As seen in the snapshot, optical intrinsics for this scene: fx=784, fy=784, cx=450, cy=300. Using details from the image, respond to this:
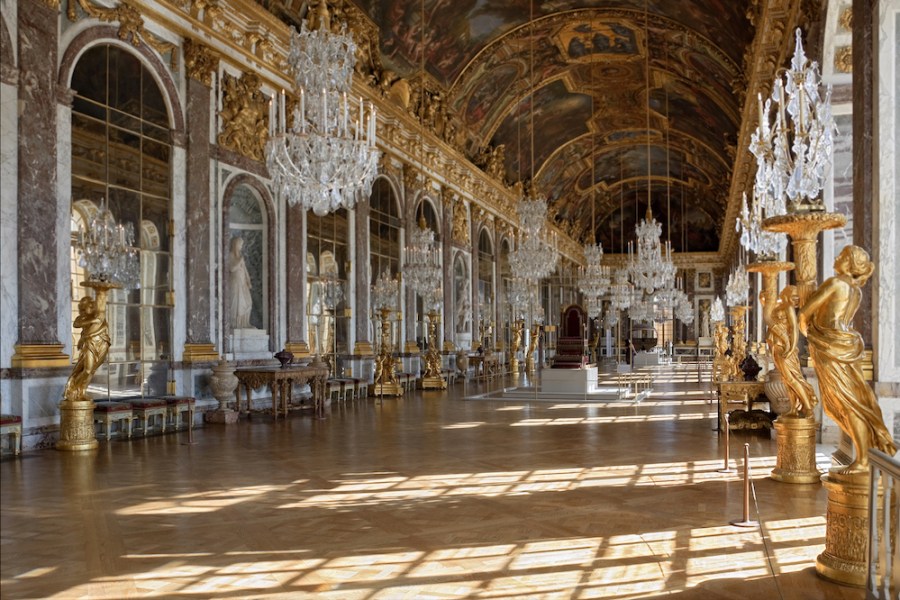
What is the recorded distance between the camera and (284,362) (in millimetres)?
12438

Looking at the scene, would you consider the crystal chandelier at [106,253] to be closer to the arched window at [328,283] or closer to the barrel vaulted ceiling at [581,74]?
the arched window at [328,283]

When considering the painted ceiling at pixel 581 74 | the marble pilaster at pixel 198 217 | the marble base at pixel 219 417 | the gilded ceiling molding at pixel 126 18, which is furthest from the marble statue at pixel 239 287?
the painted ceiling at pixel 581 74

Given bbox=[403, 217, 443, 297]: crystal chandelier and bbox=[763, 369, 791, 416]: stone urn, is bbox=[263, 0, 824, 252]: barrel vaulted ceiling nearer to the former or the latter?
bbox=[403, 217, 443, 297]: crystal chandelier

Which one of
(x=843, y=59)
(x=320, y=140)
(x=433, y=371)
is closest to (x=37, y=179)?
(x=320, y=140)

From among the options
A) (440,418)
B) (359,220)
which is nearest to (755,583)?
(440,418)

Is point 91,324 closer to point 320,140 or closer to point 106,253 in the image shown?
point 106,253

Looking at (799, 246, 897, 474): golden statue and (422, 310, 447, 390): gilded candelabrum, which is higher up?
(799, 246, 897, 474): golden statue

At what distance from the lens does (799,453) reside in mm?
6816

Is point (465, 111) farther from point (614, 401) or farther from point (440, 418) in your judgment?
point (440, 418)

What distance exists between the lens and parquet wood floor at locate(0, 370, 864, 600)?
13.1 feet

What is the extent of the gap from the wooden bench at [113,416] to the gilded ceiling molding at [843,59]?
9527mm

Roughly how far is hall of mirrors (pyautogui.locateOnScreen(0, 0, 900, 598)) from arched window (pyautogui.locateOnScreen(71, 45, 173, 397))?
4 cm

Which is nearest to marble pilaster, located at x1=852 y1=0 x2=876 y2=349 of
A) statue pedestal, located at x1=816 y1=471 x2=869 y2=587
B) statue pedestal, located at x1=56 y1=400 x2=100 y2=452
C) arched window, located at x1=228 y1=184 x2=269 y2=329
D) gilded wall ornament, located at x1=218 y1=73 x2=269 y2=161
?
statue pedestal, located at x1=816 y1=471 x2=869 y2=587

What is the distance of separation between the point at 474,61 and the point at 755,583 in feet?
64.3
